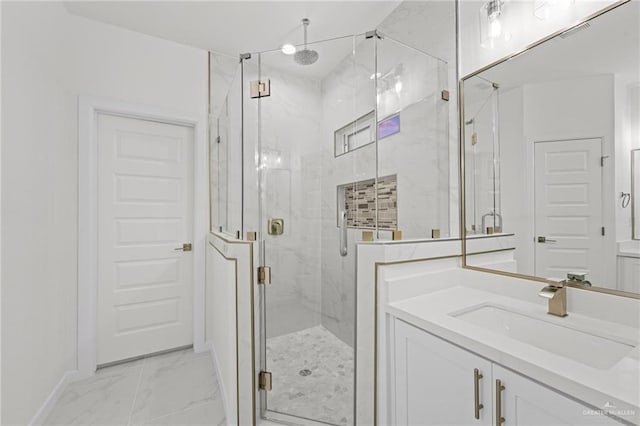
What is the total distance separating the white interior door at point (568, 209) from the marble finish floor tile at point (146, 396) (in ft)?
6.48

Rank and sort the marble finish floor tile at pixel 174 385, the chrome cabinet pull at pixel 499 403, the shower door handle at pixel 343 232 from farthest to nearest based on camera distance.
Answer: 1. the marble finish floor tile at pixel 174 385
2. the shower door handle at pixel 343 232
3. the chrome cabinet pull at pixel 499 403

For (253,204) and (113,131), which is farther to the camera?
(113,131)

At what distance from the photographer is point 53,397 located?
5.99 feet

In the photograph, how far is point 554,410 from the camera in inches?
28.3

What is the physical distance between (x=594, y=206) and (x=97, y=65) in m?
3.27

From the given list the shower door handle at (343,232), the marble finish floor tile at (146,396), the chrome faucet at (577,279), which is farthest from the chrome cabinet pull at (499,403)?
the marble finish floor tile at (146,396)

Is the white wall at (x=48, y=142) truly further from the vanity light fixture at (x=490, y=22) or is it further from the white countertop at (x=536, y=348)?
the vanity light fixture at (x=490, y=22)

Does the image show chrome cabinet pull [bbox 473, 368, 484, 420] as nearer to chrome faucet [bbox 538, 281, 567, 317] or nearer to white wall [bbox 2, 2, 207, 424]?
chrome faucet [bbox 538, 281, 567, 317]

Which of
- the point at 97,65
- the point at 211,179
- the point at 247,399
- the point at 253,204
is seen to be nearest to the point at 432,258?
the point at 253,204

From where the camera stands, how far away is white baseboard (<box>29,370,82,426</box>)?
5.32 ft

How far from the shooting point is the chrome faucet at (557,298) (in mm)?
1075

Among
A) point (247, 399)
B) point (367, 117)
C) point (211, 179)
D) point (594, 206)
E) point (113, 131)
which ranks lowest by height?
point (247, 399)

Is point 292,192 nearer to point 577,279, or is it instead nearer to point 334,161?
point 334,161

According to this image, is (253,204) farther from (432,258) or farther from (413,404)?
(413,404)
